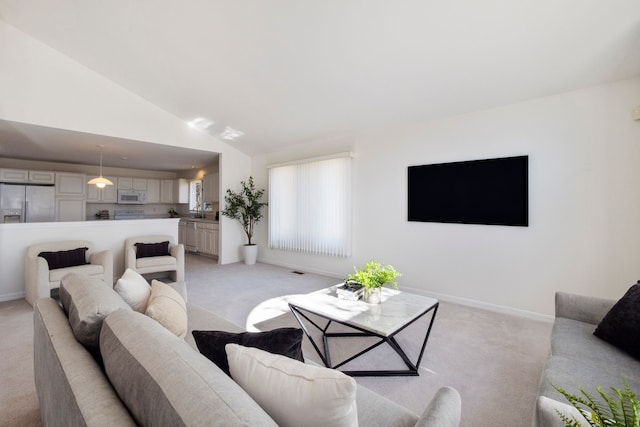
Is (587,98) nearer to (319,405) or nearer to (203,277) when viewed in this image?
(319,405)

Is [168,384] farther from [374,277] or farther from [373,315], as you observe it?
[374,277]

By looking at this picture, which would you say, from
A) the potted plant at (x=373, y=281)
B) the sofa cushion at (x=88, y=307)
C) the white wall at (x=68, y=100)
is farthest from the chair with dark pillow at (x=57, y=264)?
the potted plant at (x=373, y=281)

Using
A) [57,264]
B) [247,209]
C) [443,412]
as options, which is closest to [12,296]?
[57,264]

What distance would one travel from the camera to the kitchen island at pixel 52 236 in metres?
3.85

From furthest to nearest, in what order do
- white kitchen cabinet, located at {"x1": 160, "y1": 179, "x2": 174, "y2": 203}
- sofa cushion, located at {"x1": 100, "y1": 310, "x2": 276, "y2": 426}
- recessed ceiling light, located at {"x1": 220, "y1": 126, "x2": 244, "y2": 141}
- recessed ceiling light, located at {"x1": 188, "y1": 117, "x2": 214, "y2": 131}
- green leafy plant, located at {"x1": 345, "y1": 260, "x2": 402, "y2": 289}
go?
white kitchen cabinet, located at {"x1": 160, "y1": 179, "x2": 174, "y2": 203} → recessed ceiling light, located at {"x1": 220, "y1": 126, "x2": 244, "y2": 141} → recessed ceiling light, located at {"x1": 188, "y1": 117, "x2": 214, "y2": 131} → green leafy plant, located at {"x1": 345, "y1": 260, "x2": 402, "y2": 289} → sofa cushion, located at {"x1": 100, "y1": 310, "x2": 276, "y2": 426}

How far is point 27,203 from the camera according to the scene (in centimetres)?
603

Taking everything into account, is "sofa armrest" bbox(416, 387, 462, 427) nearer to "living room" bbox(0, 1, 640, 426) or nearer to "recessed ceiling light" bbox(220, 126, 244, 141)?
"living room" bbox(0, 1, 640, 426)

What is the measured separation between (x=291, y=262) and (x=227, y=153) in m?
2.67

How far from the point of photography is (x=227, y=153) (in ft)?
20.3

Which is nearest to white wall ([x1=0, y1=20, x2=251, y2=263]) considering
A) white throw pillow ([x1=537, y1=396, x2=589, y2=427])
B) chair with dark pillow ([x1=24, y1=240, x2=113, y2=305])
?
chair with dark pillow ([x1=24, y1=240, x2=113, y2=305])

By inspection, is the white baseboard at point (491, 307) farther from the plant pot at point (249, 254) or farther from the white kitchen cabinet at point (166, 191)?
the white kitchen cabinet at point (166, 191)

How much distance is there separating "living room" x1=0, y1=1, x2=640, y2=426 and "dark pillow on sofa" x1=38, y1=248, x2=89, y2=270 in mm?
1780

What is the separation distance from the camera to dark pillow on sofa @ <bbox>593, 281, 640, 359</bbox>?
5.22 feet

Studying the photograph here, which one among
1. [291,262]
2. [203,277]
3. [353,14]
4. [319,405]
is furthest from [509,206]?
[203,277]
